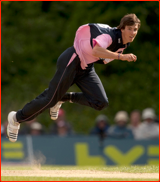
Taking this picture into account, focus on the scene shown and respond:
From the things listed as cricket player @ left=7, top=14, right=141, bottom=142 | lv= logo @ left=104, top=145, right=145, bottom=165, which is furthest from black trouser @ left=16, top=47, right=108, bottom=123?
lv= logo @ left=104, top=145, right=145, bottom=165

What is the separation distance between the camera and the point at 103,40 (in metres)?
5.23

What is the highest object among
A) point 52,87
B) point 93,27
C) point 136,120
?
point 93,27

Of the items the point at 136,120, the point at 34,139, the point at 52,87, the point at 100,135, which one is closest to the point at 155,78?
the point at 136,120

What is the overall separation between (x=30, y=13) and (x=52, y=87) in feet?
38.7

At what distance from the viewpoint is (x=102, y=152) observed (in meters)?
9.27

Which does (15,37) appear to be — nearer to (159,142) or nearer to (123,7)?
(123,7)

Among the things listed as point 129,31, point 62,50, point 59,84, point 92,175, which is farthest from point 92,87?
point 62,50

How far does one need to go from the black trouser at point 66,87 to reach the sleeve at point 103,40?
1.64 feet

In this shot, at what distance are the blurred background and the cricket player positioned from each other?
492 cm

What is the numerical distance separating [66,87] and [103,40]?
95 cm

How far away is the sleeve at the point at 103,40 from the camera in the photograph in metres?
5.20

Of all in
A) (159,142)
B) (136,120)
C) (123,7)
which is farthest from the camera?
(123,7)

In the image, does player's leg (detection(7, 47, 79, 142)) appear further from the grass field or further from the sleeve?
the grass field

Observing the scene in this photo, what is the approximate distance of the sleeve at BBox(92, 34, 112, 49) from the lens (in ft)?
17.1
